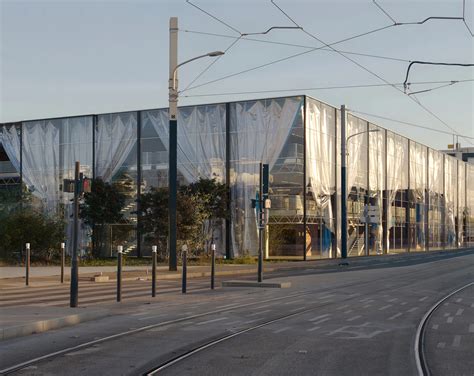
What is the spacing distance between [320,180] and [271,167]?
14.5 feet

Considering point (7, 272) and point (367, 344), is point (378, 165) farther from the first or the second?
point (367, 344)

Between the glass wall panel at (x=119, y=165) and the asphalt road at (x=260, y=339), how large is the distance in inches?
1460

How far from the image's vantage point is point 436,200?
86.8 meters

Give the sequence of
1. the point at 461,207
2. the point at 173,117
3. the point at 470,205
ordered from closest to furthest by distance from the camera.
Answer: the point at 173,117, the point at 461,207, the point at 470,205

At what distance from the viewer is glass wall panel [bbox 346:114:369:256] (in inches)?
2399

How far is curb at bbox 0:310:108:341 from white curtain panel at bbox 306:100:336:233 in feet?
127

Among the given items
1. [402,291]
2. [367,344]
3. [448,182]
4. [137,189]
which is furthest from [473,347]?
[448,182]

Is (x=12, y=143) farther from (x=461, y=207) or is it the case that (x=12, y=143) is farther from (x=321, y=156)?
(x=461, y=207)

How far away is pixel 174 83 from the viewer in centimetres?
3278

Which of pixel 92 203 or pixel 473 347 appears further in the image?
pixel 92 203

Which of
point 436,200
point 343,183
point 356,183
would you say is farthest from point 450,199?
point 343,183

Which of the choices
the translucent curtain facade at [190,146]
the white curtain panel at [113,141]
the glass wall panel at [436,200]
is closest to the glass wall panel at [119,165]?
the white curtain panel at [113,141]

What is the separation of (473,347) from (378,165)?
57697 millimetres

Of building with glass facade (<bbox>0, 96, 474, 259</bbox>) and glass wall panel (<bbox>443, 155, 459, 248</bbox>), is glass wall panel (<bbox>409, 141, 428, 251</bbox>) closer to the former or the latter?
building with glass facade (<bbox>0, 96, 474, 259</bbox>)
